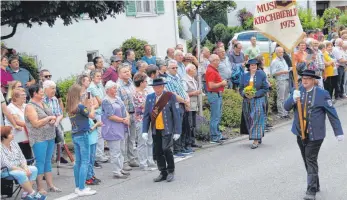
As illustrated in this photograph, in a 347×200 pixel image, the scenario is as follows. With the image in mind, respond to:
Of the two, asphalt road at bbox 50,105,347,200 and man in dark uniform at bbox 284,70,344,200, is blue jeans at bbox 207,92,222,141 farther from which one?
man in dark uniform at bbox 284,70,344,200

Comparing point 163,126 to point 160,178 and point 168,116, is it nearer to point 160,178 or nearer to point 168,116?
point 168,116

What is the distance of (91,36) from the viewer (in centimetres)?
1927

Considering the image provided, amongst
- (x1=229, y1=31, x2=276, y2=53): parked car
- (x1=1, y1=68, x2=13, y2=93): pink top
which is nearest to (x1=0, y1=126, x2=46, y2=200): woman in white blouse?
(x1=1, y1=68, x2=13, y2=93): pink top

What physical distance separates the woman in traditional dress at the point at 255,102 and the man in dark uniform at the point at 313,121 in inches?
144

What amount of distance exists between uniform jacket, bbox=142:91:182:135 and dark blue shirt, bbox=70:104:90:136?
3.90 feet

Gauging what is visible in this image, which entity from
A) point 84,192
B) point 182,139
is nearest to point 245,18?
point 182,139

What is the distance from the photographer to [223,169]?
1083 cm

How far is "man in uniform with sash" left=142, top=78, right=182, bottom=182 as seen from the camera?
1013 centimetres

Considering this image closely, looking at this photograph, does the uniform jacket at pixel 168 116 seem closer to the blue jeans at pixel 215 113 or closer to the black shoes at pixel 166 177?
the black shoes at pixel 166 177

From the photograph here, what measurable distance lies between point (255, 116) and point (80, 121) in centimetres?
455

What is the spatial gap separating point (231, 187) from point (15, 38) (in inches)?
382

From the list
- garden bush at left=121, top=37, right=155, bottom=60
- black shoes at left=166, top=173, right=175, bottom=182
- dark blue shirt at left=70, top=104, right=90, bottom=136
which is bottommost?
black shoes at left=166, top=173, right=175, bottom=182

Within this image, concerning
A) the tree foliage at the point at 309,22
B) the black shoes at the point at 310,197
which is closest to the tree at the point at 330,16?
the tree foliage at the point at 309,22

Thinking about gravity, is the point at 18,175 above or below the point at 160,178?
above
